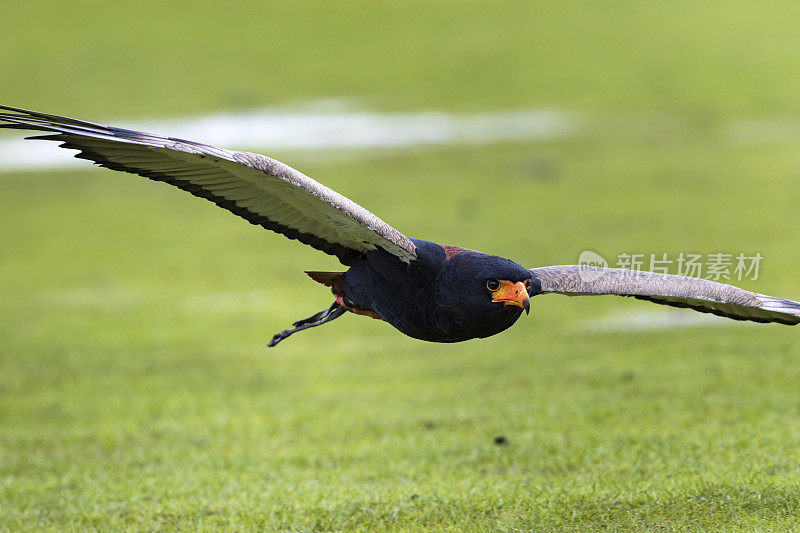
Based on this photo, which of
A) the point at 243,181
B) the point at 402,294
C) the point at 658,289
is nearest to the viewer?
the point at 243,181

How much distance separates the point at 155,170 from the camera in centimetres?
530

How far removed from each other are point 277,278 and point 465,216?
4.95 m

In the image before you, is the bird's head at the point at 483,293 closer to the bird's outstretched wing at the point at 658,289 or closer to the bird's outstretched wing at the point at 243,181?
the bird's outstretched wing at the point at 243,181

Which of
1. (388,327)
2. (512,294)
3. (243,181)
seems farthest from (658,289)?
(388,327)

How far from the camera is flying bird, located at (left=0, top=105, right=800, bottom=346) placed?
16.0ft

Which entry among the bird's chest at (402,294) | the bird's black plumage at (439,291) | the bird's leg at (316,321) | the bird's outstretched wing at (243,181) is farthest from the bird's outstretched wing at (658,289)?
the bird's leg at (316,321)

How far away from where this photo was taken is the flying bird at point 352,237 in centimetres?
489

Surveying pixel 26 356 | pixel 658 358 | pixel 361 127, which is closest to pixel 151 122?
pixel 361 127

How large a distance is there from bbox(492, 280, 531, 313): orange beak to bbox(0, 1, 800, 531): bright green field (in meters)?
2.01

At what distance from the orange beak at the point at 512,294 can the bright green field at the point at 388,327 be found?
2.01 m

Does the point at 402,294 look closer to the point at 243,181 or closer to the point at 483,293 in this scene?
the point at 483,293

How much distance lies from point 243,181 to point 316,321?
4.73ft

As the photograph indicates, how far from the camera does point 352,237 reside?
551 centimetres

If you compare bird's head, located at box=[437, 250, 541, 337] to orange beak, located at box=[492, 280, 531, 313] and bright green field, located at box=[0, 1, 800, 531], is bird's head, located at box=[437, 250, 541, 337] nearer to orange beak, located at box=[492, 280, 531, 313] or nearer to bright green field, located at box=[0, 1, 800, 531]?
orange beak, located at box=[492, 280, 531, 313]
